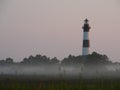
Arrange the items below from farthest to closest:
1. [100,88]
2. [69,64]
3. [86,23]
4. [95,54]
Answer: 1. [69,64]
2. [95,54]
3. [86,23]
4. [100,88]

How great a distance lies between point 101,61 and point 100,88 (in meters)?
62.2

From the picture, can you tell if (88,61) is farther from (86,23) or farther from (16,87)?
(16,87)

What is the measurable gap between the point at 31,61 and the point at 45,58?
3585mm

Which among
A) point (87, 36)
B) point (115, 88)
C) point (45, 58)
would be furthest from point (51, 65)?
point (115, 88)

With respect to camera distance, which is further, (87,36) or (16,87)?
(87,36)

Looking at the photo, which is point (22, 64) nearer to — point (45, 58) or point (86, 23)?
point (45, 58)

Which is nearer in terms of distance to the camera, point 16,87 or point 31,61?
point 16,87

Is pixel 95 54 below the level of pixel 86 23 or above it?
below

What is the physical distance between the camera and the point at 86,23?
71938 mm

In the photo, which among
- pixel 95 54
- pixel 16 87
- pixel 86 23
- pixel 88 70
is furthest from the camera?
pixel 95 54

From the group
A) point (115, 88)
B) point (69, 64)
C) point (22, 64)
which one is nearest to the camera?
point (115, 88)

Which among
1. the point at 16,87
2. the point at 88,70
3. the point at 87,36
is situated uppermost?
the point at 87,36

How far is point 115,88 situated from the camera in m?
14.7

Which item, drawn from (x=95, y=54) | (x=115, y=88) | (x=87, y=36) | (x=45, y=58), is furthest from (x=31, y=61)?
(x=115, y=88)
